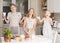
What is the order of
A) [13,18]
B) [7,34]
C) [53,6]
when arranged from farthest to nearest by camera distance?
[53,6]
[13,18]
[7,34]

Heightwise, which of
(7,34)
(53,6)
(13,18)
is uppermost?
(53,6)

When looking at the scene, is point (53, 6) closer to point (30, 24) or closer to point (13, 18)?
point (30, 24)

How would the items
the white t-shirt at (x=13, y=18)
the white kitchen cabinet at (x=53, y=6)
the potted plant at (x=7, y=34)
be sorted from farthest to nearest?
the white kitchen cabinet at (x=53, y=6)
the white t-shirt at (x=13, y=18)
the potted plant at (x=7, y=34)

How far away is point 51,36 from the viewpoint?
117 inches

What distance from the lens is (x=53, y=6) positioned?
3.82 metres

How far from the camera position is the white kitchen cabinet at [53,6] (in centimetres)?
376

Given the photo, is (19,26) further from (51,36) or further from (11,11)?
(51,36)

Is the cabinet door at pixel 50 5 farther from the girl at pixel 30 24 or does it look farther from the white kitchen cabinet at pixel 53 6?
the girl at pixel 30 24

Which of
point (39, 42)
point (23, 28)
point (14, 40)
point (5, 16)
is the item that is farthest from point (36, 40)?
point (5, 16)

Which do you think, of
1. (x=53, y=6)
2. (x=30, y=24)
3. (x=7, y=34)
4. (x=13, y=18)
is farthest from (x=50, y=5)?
(x=7, y=34)

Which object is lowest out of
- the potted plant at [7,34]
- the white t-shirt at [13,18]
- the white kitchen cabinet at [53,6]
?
the potted plant at [7,34]

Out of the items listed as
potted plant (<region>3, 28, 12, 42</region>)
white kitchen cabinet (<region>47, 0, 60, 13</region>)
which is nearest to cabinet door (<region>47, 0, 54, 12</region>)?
white kitchen cabinet (<region>47, 0, 60, 13</region>)

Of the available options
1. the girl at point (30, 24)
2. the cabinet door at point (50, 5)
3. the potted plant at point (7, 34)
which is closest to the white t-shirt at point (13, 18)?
the girl at point (30, 24)

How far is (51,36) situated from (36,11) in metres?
0.67
